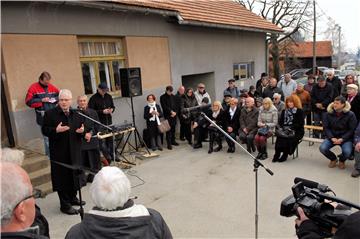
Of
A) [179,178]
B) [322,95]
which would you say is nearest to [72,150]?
[179,178]

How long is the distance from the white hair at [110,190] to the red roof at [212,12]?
5.78 m

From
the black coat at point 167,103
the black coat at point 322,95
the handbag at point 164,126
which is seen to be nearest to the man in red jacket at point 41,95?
the handbag at point 164,126

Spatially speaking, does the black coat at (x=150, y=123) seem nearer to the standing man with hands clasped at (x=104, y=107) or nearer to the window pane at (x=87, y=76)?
the standing man with hands clasped at (x=104, y=107)

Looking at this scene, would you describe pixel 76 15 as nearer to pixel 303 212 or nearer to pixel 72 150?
pixel 72 150

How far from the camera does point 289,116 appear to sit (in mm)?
6957

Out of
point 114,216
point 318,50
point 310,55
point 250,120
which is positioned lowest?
point 250,120

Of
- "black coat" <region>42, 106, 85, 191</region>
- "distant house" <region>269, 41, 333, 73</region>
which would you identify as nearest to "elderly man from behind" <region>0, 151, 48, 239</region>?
"black coat" <region>42, 106, 85, 191</region>

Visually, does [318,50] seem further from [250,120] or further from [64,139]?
[64,139]

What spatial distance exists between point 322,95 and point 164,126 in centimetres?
378

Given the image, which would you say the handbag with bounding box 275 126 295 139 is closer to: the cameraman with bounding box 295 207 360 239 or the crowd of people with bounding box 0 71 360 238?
the crowd of people with bounding box 0 71 360 238

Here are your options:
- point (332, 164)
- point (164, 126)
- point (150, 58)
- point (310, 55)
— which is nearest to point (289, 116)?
point (332, 164)

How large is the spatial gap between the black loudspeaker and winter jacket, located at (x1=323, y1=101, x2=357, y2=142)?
393cm

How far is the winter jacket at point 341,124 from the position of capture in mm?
5996

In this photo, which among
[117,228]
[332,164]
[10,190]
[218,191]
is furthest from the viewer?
[332,164]
